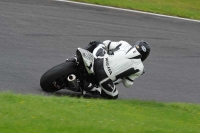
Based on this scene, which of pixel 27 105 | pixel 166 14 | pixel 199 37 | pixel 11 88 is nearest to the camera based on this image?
pixel 27 105

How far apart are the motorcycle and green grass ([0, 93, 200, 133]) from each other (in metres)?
0.78

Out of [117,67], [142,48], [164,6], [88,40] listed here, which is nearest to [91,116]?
[117,67]

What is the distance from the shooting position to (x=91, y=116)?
26.2ft

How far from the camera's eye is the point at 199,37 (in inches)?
621

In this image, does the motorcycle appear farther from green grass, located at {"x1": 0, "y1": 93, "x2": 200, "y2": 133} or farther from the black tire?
green grass, located at {"x1": 0, "y1": 93, "x2": 200, "y2": 133}

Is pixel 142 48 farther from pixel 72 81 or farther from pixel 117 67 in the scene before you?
pixel 72 81

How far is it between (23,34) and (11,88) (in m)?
3.70

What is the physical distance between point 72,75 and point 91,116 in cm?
165

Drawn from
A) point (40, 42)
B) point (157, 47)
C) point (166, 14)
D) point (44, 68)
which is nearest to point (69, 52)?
point (40, 42)

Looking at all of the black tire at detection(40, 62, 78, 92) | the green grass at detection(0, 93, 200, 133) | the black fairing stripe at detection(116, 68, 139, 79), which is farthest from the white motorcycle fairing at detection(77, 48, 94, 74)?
the green grass at detection(0, 93, 200, 133)

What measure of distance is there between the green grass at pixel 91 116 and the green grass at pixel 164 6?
27.3ft

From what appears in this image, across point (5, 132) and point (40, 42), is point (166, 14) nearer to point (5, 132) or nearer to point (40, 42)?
point (40, 42)

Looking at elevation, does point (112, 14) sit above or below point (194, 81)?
above

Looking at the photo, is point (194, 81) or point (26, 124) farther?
point (194, 81)
